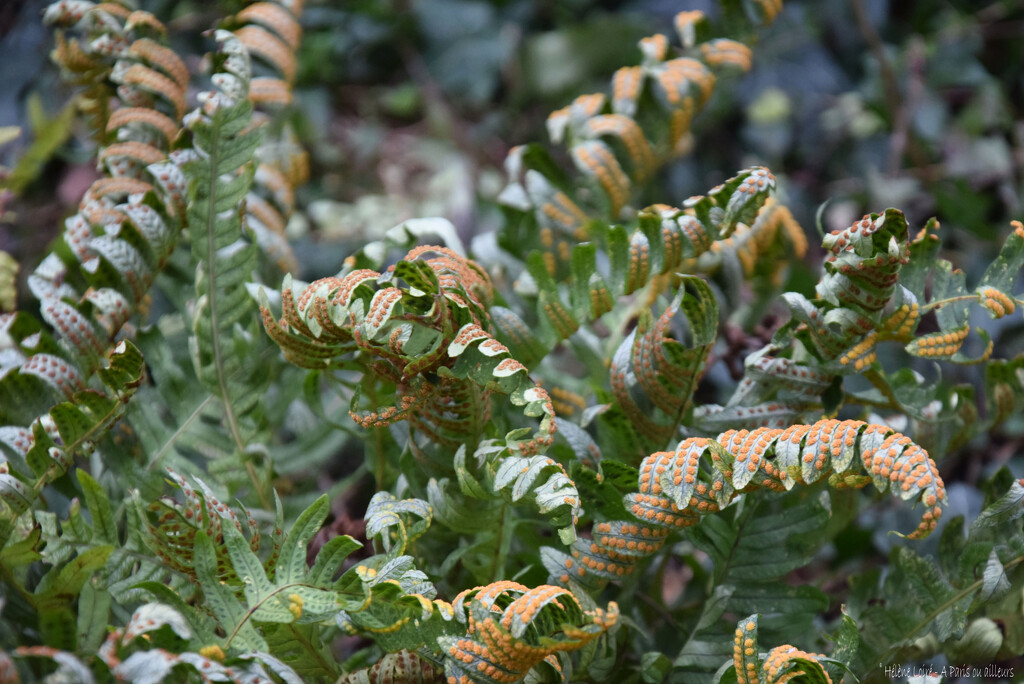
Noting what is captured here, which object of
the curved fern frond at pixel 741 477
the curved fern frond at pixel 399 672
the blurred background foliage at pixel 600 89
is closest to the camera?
the curved fern frond at pixel 741 477

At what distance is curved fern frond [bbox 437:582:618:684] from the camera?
0.55 m

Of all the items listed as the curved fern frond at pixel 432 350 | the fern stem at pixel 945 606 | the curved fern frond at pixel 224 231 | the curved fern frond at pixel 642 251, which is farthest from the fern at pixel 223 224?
the fern stem at pixel 945 606

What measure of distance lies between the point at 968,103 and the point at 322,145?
4.36ft

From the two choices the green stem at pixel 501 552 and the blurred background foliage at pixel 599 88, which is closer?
the green stem at pixel 501 552

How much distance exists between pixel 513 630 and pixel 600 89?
141cm

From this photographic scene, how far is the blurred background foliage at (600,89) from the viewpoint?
1604mm

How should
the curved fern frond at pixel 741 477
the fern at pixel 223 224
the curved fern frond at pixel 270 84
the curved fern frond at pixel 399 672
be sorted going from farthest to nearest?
the curved fern frond at pixel 270 84, the fern at pixel 223 224, the curved fern frond at pixel 399 672, the curved fern frond at pixel 741 477

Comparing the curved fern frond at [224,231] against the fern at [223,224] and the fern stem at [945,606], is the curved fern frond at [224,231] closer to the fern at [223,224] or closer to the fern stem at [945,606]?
the fern at [223,224]

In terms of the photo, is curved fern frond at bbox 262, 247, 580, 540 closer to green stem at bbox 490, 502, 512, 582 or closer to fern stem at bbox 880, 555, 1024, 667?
green stem at bbox 490, 502, 512, 582

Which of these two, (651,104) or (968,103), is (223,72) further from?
(968,103)

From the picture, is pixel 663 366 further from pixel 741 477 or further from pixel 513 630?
pixel 513 630

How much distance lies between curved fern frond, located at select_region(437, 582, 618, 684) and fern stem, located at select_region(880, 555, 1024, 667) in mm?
269

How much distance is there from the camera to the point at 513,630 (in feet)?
1.78

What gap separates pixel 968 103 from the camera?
172cm
